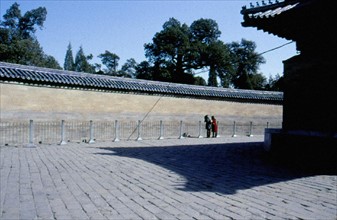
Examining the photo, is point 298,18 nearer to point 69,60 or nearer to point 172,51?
point 172,51

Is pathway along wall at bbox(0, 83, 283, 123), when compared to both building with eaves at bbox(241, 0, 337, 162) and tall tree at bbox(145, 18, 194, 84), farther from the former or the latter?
tall tree at bbox(145, 18, 194, 84)

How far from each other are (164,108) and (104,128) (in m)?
5.06

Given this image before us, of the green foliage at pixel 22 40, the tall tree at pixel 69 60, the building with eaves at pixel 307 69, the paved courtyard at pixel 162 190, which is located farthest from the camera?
the tall tree at pixel 69 60

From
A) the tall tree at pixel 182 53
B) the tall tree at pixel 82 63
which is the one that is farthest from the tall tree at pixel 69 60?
the tall tree at pixel 182 53

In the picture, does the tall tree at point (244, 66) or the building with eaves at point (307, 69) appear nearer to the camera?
the building with eaves at point (307, 69)

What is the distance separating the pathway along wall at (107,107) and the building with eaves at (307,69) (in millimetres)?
12011

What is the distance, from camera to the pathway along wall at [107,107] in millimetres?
14906

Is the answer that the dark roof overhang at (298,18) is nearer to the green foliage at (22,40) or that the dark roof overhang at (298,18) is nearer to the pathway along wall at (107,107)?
the pathway along wall at (107,107)

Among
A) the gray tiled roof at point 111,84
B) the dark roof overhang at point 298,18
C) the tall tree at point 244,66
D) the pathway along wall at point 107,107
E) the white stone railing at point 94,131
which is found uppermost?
the tall tree at point 244,66

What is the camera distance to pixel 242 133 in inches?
874

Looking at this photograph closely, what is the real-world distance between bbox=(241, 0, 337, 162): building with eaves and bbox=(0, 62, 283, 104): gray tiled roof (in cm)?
1202

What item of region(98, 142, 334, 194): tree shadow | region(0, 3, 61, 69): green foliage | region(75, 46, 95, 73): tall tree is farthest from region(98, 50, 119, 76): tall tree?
region(98, 142, 334, 194): tree shadow

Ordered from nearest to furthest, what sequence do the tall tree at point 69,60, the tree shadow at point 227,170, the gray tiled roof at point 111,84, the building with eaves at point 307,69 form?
the tree shadow at point 227,170 < the building with eaves at point 307,69 < the gray tiled roof at point 111,84 < the tall tree at point 69,60

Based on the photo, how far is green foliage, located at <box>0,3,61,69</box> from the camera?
35769mm
